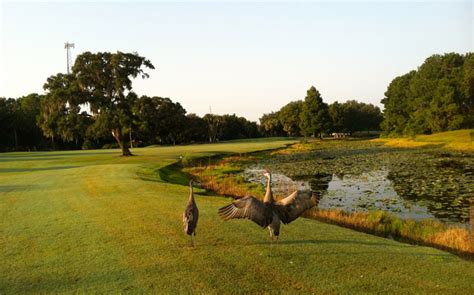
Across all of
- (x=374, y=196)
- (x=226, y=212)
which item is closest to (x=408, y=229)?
(x=374, y=196)

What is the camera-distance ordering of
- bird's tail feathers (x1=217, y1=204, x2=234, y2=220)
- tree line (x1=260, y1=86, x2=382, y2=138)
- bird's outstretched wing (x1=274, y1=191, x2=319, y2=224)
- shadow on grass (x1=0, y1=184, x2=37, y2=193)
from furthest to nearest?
tree line (x1=260, y1=86, x2=382, y2=138)
shadow on grass (x1=0, y1=184, x2=37, y2=193)
bird's outstretched wing (x1=274, y1=191, x2=319, y2=224)
bird's tail feathers (x1=217, y1=204, x2=234, y2=220)

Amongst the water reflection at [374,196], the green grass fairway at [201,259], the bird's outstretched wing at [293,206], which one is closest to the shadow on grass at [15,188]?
the green grass fairway at [201,259]

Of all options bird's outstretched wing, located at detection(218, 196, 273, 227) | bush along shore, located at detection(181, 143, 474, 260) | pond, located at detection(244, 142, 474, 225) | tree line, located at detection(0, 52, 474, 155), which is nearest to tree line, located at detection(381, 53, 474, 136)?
tree line, located at detection(0, 52, 474, 155)

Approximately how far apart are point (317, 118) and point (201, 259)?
294 ft

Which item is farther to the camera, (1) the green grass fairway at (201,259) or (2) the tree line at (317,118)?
(2) the tree line at (317,118)

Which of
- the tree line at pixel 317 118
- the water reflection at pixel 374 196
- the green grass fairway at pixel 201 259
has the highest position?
the tree line at pixel 317 118

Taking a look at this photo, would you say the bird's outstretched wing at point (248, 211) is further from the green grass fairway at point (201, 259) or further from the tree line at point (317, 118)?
the tree line at point (317, 118)

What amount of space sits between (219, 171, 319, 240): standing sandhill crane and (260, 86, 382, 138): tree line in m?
87.7

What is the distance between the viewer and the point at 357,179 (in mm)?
29656

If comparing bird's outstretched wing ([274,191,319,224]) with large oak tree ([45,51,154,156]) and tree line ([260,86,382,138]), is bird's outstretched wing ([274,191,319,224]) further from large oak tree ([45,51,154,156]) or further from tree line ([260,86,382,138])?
tree line ([260,86,382,138])

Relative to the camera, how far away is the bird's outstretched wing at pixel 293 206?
9.80 m

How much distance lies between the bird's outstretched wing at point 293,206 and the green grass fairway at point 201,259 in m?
0.85

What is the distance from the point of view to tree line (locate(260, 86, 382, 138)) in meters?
97.1

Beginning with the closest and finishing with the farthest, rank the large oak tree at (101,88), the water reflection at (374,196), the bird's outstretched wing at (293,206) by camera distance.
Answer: the bird's outstretched wing at (293,206), the water reflection at (374,196), the large oak tree at (101,88)
